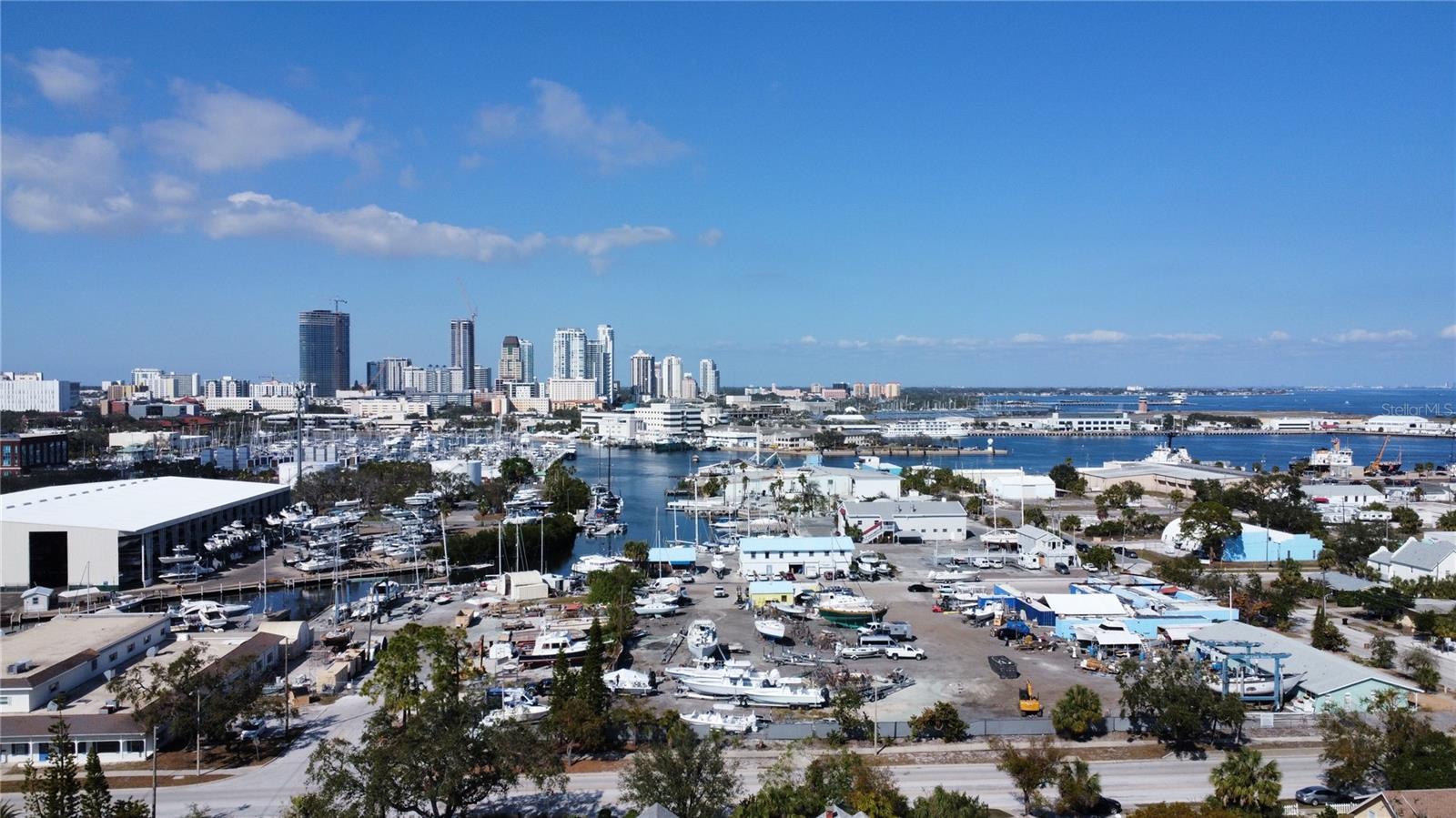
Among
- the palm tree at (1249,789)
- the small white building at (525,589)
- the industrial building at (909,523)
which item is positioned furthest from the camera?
the industrial building at (909,523)

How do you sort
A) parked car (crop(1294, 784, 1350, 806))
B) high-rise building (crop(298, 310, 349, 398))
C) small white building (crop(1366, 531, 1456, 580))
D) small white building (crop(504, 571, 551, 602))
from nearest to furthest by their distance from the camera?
parked car (crop(1294, 784, 1350, 806)), small white building (crop(504, 571, 551, 602)), small white building (crop(1366, 531, 1456, 580)), high-rise building (crop(298, 310, 349, 398))

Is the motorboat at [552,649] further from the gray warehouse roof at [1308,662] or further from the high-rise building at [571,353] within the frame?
the high-rise building at [571,353]

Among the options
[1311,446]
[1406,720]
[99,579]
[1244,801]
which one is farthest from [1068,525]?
[1311,446]

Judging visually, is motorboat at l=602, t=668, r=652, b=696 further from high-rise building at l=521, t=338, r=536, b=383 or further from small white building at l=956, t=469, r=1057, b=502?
high-rise building at l=521, t=338, r=536, b=383

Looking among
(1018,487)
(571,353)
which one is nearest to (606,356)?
(571,353)

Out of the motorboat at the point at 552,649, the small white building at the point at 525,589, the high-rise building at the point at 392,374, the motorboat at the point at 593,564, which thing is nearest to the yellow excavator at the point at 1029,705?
the motorboat at the point at 552,649

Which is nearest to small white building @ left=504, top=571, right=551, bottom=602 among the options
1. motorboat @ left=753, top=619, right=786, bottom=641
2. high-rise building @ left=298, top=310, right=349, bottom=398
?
motorboat @ left=753, top=619, right=786, bottom=641

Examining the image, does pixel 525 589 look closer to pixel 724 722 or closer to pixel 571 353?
pixel 724 722
